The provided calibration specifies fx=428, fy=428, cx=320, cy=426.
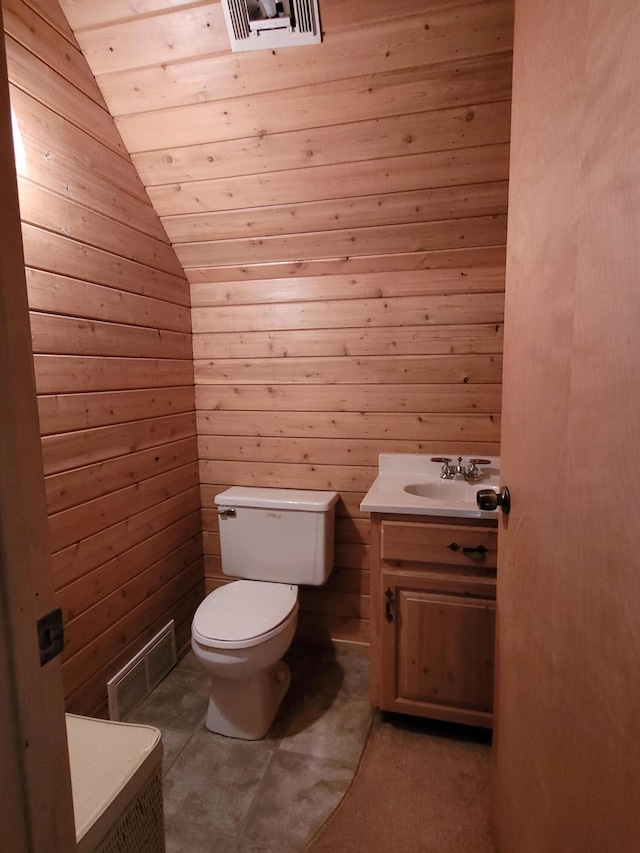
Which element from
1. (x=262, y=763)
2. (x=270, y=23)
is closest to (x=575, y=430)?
(x=270, y=23)

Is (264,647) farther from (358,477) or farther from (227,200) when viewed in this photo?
(227,200)

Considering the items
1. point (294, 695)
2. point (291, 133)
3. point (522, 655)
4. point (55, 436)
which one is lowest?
point (294, 695)

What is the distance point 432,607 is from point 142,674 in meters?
1.21

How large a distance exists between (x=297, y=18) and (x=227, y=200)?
0.65m

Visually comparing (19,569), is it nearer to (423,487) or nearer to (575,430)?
(575,430)

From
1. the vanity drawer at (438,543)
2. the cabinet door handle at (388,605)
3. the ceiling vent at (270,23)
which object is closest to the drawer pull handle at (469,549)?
the vanity drawer at (438,543)

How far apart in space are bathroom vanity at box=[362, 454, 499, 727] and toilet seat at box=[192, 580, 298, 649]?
36 centimetres

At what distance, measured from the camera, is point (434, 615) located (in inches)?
58.9

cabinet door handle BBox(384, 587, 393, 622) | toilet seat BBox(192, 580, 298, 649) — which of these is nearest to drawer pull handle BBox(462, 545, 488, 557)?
cabinet door handle BBox(384, 587, 393, 622)

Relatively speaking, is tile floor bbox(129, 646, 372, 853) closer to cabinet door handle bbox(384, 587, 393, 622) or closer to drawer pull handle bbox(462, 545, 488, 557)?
cabinet door handle bbox(384, 587, 393, 622)

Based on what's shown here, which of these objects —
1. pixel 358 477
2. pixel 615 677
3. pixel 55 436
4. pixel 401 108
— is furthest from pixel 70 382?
pixel 615 677

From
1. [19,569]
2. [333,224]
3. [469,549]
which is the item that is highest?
[333,224]

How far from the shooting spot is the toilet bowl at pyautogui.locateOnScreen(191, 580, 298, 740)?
1472 mm

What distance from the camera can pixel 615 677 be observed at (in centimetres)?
50
